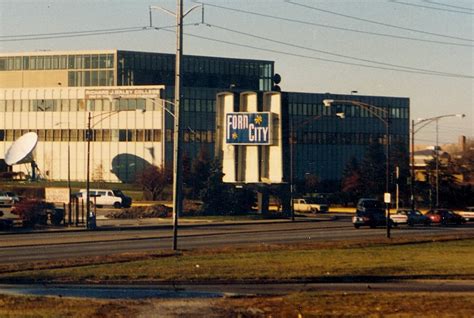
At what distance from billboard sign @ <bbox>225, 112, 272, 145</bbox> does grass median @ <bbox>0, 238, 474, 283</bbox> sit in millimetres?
36456

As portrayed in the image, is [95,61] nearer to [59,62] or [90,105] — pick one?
[59,62]

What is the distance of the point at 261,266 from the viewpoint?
33.8 m

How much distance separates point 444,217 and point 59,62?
238 ft

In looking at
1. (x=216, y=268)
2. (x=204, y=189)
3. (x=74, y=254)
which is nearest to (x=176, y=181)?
(x=74, y=254)

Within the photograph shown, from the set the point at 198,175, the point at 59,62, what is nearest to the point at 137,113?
the point at 59,62

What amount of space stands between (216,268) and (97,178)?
83.4 metres

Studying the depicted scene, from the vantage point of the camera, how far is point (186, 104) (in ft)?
395

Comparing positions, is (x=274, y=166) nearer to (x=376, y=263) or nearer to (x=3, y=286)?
(x=376, y=263)

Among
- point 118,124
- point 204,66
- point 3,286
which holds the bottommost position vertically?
point 3,286

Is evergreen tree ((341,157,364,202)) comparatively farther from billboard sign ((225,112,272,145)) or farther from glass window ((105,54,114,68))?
glass window ((105,54,114,68))

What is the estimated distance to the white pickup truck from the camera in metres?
95.2

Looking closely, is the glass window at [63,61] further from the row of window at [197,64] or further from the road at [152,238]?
the road at [152,238]

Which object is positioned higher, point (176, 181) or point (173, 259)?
point (176, 181)

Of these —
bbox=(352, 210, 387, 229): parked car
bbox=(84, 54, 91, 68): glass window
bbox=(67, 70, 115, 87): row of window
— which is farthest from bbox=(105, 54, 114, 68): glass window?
bbox=(352, 210, 387, 229): parked car
